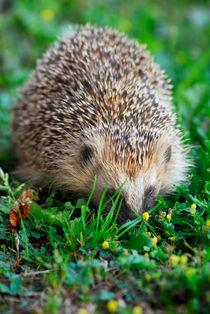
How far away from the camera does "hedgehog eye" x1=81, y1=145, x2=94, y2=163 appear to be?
340 cm

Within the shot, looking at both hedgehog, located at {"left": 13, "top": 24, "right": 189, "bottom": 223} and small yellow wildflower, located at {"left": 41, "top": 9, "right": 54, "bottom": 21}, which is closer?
hedgehog, located at {"left": 13, "top": 24, "right": 189, "bottom": 223}

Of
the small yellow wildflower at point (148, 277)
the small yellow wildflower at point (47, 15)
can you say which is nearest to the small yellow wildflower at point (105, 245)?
the small yellow wildflower at point (148, 277)

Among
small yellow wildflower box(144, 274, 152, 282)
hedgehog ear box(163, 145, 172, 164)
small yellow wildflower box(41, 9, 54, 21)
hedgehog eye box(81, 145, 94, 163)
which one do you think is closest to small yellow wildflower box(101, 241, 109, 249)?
small yellow wildflower box(144, 274, 152, 282)

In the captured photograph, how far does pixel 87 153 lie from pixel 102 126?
0.31 metres

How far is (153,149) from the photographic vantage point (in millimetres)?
3350

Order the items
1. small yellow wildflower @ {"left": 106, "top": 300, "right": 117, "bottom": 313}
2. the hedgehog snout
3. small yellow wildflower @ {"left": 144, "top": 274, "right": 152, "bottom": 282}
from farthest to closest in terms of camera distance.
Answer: the hedgehog snout, small yellow wildflower @ {"left": 144, "top": 274, "right": 152, "bottom": 282}, small yellow wildflower @ {"left": 106, "top": 300, "right": 117, "bottom": 313}

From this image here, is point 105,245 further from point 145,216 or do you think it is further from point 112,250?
point 145,216

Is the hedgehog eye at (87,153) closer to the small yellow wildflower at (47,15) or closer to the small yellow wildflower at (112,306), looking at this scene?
the small yellow wildflower at (112,306)

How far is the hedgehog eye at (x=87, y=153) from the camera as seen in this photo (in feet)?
11.2

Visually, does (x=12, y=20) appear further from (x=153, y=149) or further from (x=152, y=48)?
(x=153, y=149)

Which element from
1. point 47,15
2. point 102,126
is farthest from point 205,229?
point 47,15

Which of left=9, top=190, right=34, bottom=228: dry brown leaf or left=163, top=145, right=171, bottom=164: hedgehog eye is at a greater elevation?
left=163, top=145, right=171, bottom=164: hedgehog eye

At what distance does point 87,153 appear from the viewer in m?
3.45

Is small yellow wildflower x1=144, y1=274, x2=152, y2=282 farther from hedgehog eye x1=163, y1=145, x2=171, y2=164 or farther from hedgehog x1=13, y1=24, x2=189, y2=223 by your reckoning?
hedgehog eye x1=163, y1=145, x2=171, y2=164
